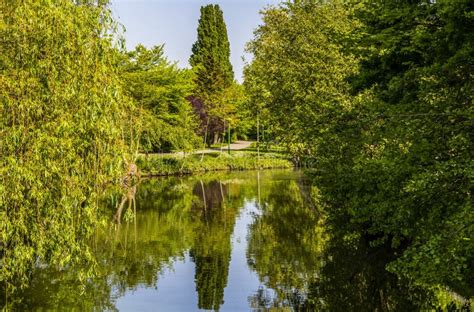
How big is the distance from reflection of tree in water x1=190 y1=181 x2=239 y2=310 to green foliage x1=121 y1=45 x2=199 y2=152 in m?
15.9

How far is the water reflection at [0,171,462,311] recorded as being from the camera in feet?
51.0

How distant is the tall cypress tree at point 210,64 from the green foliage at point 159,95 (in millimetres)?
10477

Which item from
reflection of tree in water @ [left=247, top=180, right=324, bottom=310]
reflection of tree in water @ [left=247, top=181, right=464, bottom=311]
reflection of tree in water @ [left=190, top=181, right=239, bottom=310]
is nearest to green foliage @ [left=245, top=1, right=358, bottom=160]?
reflection of tree in water @ [left=247, top=180, right=324, bottom=310]

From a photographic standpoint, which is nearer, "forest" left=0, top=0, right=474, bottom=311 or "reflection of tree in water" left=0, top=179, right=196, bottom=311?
"forest" left=0, top=0, right=474, bottom=311

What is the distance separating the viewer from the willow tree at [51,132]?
10.8 meters

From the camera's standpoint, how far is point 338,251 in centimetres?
A: 2127

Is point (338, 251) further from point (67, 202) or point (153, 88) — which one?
point (153, 88)

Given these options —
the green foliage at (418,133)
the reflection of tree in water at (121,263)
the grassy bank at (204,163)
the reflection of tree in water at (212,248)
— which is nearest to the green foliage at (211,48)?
the grassy bank at (204,163)

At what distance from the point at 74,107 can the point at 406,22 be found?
7418mm

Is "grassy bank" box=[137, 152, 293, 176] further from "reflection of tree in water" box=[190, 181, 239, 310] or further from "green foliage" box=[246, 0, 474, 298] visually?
"green foliage" box=[246, 0, 474, 298]

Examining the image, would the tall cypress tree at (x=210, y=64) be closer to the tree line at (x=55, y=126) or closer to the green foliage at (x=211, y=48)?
the green foliage at (x=211, y=48)

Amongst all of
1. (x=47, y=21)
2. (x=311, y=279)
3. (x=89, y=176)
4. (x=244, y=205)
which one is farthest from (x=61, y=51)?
(x=244, y=205)

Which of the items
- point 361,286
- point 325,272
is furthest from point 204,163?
point 361,286

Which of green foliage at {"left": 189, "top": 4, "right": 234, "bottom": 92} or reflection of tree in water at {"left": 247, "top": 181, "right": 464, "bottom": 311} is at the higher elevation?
green foliage at {"left": 189, "top": 4, "right": 234, "bottom": 92}
